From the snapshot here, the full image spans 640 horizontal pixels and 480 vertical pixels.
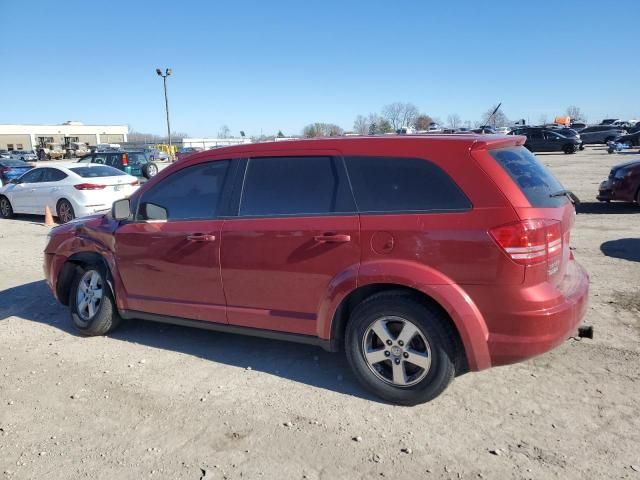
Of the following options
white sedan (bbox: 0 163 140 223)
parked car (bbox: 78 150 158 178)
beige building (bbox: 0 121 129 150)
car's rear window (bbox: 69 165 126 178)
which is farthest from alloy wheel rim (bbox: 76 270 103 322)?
beige building (bbox: 0 121 129 150)

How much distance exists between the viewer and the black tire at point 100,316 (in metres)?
4.93

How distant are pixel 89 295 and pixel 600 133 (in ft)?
159

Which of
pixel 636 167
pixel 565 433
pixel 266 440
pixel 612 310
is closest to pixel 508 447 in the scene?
pixel 565 433

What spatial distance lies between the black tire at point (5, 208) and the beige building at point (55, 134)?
87.4m

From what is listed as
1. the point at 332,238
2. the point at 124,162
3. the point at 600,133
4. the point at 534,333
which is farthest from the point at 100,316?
the point at 600,133

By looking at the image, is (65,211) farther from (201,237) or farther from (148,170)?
(201,237)

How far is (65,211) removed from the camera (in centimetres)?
1257

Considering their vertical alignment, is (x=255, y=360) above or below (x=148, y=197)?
below

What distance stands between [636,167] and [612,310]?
7075mm

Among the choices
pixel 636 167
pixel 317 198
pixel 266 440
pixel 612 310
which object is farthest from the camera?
pixel 636 167

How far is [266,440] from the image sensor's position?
320 centimetres

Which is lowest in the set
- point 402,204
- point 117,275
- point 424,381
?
point 424,381

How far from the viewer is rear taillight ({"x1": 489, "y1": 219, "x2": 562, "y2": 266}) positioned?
10.2 feet

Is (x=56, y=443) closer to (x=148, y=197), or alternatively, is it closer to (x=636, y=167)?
(x=148, y=197)
